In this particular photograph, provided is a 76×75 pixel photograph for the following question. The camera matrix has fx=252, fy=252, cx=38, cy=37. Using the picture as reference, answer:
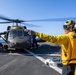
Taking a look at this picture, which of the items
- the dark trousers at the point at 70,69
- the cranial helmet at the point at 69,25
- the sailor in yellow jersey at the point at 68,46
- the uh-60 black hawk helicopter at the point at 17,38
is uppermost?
the cranial helmet at the point at 69,25

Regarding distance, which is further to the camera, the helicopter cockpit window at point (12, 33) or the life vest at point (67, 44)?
the helicopter cockpit window at point (12, 33)

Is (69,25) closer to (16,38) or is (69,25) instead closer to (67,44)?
(67,44)

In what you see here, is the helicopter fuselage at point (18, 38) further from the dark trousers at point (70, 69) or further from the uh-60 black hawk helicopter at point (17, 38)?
the dark trousers at point (70, 69)

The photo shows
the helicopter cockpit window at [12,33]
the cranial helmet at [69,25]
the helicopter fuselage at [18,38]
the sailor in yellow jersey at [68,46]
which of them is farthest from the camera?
the helicopter cockpit window at [12,33]

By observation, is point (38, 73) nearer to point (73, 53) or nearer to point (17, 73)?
point (17, 73)

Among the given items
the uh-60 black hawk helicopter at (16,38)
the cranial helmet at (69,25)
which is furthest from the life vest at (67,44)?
the uh-60 black hawk helicopter at (16,38)

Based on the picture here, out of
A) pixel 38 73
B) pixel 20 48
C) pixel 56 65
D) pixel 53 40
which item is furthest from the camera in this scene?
pixel 20 48

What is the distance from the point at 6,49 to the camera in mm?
25875

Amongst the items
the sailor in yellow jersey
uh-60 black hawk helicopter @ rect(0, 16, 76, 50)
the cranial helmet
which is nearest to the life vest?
the sailor in yellow jersey

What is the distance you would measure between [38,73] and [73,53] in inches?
222

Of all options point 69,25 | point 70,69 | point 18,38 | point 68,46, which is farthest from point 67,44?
point 18,38

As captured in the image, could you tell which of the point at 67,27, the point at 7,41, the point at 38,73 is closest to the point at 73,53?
the point at 67,27

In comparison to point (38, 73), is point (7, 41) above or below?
Result: below

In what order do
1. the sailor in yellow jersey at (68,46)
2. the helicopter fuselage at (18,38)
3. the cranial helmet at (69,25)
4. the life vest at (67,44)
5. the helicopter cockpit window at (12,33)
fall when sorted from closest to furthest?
the life vest at (67,44), the sailor in yellow jersey at (68,46), the cranial helmet at (69,25), the helicopter fuselage at (18,38), the helicopter cockpit window at (12,33)
